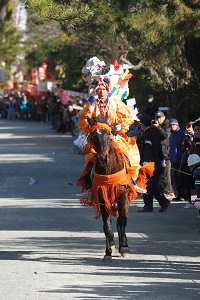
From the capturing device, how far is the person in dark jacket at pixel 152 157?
58.1 ft

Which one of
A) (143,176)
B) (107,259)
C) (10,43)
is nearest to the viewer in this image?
(107,259)

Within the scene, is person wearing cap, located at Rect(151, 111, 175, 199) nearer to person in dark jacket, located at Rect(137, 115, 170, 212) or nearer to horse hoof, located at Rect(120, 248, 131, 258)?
person in dark jacket, located at Rect(137, 115, 170, 212)

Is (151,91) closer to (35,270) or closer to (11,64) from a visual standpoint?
(35,270)

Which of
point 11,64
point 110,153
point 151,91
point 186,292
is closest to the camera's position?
point 186,292

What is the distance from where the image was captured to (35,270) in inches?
450

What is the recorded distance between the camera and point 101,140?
39.1 ft

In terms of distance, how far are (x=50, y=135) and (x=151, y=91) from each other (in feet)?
51.9

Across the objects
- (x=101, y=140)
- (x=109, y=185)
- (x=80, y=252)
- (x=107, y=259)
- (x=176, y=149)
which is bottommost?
(x=80, y=252)

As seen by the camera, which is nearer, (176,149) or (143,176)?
(143,176)

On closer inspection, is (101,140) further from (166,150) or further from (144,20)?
(166,150)

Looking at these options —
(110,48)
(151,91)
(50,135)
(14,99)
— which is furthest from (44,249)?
(14,99)

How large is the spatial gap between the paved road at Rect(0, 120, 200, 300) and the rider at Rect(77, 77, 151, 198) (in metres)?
1.14

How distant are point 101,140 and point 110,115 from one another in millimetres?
848

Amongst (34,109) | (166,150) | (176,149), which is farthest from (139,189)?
(34,109)
